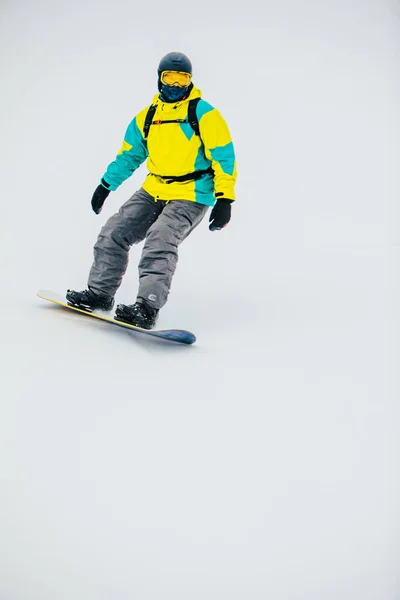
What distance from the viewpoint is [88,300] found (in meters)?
3.72

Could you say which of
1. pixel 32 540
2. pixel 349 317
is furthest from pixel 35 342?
pixel 349 317

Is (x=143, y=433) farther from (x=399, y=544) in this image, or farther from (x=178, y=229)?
(x=178, y=229)

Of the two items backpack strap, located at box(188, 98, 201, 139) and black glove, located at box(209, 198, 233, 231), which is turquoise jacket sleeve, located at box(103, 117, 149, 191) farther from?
black glove, located at box(209, 198, 233, 231)

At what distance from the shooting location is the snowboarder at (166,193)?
11.6ft

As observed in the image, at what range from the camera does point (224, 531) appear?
188cm

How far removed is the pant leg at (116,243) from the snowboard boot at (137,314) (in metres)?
0.33

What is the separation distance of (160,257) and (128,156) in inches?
34.9

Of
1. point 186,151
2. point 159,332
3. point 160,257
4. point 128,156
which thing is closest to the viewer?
point 159,332

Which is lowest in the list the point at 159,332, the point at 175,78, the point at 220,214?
the point at 159,332

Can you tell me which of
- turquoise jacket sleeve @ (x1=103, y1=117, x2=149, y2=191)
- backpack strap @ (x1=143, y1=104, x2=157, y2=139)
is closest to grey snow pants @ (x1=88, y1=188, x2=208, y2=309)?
turquoise jacket sleeve @ (x1=103, y1=117, x2=149, y2=191)

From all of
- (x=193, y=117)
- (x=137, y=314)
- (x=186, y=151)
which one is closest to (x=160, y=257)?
(x=137, y=314)

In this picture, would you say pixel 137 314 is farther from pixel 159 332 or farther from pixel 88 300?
pixel 88 300

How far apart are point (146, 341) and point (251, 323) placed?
882 millimetres

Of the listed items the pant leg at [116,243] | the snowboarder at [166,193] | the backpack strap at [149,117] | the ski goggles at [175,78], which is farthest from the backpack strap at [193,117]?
the pant leg at [116,243]
